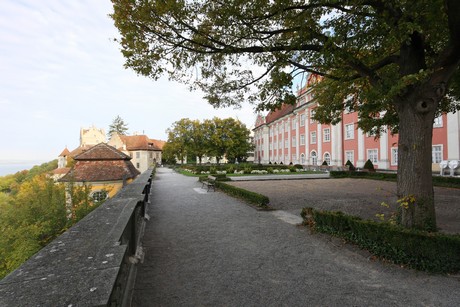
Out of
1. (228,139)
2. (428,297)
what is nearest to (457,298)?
(428,297)

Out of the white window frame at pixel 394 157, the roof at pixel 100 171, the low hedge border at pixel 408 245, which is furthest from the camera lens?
the white window frame at pixel 394 157

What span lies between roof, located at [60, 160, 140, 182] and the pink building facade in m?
14.7

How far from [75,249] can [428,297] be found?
4.87 m

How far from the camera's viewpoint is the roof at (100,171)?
21.1 metres

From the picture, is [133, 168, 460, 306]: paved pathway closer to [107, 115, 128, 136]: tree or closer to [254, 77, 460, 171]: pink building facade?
[254, 77, 460, 171]: pink building facade

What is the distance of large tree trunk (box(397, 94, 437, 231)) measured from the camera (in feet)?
18.9

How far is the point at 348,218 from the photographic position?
627 cm

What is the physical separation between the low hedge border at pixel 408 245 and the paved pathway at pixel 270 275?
0.25 metres

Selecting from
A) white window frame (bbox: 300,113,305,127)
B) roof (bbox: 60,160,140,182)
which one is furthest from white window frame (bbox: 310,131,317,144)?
roof (bbox: 60,160,140,182)

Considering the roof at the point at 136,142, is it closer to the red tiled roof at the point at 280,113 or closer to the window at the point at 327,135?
the red tiled roof at the point at 280,113

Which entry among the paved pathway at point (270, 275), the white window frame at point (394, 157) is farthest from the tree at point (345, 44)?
the white window frame at point (394, 157)

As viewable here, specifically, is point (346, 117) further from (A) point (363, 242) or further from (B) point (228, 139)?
(A) point (363, 242)

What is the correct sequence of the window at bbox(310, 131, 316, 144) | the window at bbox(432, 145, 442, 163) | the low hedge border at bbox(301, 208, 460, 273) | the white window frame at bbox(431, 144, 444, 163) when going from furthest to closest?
1. the window at bbox(310, 131, 316, 144)
2. the window at bbox(432, 145, 442, 163)
3. the white window frame at bbox(431, 144, 444, 163)
4. the low hedge border at bbox(301, 208, 460, 273)

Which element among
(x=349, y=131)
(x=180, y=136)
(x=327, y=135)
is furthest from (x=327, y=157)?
(x=180, y=136)
